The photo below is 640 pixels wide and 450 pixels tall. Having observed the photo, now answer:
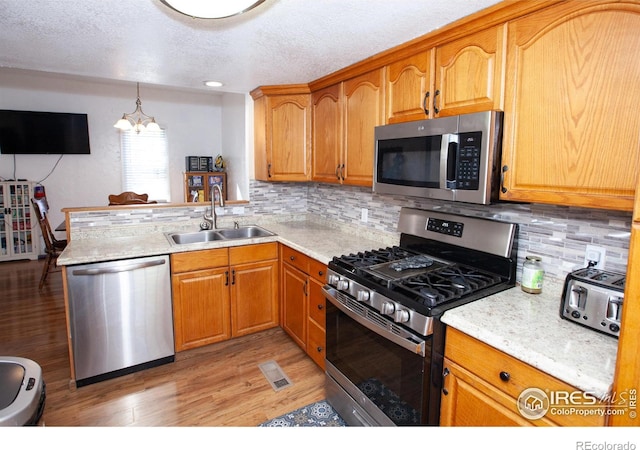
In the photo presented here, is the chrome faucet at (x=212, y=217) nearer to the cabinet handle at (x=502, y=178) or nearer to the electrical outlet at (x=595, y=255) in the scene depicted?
the cabinet handle at (x=502, y=178)

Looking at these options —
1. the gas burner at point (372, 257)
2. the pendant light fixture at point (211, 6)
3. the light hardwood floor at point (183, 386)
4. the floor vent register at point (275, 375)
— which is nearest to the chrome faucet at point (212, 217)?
the light hardwood floor at point (183, 386)

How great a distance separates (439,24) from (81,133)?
18.0ft

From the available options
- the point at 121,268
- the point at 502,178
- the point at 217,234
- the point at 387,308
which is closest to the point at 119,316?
the point at 121,268

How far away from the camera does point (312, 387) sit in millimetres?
2361

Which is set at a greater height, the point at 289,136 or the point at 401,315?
the point at 289,136

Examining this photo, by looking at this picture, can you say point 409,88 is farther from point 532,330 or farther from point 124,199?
point 124,199

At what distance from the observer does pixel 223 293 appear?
2.77 metres

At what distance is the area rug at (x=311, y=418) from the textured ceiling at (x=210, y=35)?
2079 mm

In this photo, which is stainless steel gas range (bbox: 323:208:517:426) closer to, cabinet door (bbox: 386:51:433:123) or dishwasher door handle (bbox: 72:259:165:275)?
cabinet door (bbox: 386:51:433:123)

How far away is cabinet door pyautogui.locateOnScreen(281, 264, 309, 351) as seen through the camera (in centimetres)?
263

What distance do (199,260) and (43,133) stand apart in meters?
4.29

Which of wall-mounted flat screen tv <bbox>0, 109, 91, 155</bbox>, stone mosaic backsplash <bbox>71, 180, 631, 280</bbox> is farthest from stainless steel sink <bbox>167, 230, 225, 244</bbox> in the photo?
wall-mounted flat screen tv <bbox>0, 109, 91, 155</bbox>
